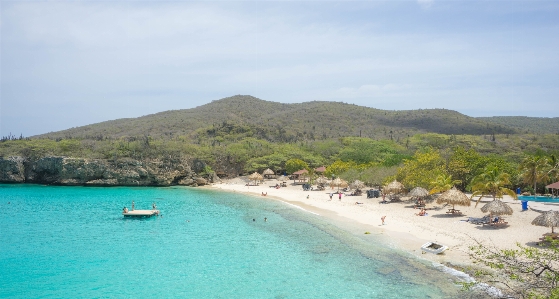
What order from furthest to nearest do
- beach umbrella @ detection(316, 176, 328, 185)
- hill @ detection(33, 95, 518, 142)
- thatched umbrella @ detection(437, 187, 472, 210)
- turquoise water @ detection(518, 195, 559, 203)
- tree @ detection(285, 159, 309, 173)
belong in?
1. hill @ detection(33, 95, 518, 142)
2. tree @ detection(285, 159, 309, 173)
3. beach umbrella @ detection(316, 176, 328, 185)
4. turquoise water @ detection(518, 195, 559, 203)
5. thatched umbrella @ detection(437, 187, 472, 210)

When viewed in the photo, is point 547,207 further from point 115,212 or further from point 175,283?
point 115,212

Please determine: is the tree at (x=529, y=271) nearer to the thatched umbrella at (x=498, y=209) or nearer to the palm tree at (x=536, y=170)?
the thatched umbrella at (x=498, y=209)

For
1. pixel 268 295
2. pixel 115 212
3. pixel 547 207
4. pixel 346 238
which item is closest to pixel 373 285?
pixel 268 295

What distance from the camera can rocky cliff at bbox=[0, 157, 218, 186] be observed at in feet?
198

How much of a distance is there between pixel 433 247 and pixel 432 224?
6185 mm

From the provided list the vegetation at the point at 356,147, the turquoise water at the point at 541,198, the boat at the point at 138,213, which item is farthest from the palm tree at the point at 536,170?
the boat at the point at 138,213

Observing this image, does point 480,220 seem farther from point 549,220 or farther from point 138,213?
point 138,213

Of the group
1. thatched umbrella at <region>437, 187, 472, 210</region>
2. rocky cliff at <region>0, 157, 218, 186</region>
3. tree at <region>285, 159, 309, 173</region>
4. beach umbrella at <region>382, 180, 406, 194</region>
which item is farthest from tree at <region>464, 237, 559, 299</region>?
rocky cliff at <region>0, 157, 218, 186</region>

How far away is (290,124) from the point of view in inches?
4498

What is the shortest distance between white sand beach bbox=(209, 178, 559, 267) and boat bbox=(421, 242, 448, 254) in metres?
0.27

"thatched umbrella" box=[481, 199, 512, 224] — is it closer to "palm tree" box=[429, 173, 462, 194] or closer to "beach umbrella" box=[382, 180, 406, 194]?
"palm tree" box=[429, 173, 462, 194]

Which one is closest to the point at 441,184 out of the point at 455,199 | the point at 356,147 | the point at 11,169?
the point at 455,199

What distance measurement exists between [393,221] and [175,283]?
17137mm

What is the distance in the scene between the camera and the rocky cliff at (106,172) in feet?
198
